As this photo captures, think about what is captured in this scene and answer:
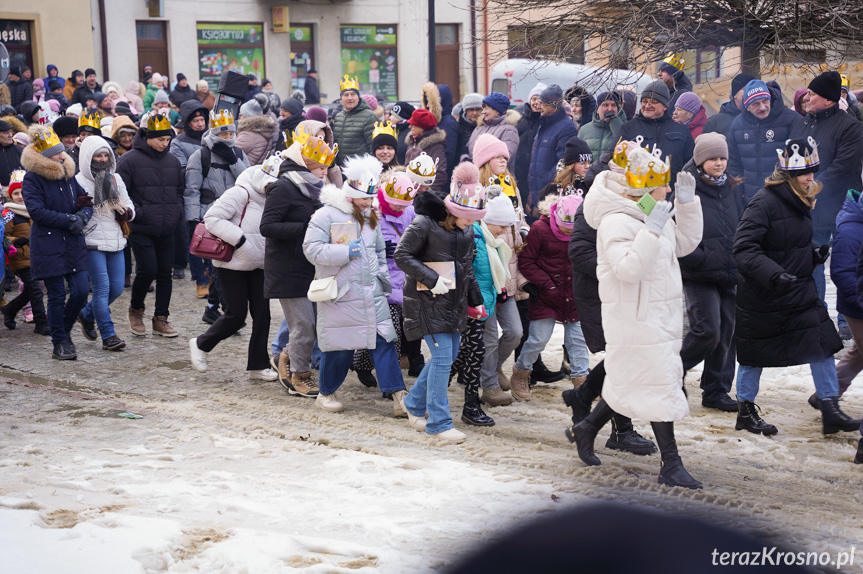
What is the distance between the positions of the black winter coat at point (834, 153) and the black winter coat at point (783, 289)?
3.12m

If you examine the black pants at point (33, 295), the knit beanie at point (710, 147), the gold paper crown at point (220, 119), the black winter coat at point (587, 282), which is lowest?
the black pants at point (33, 295)

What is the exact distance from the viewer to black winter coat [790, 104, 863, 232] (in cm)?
889

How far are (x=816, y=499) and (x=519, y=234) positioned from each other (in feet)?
10.5

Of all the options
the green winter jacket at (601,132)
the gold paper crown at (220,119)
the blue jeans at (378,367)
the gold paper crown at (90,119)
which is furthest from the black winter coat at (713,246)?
the gold paper crown at (90,119)

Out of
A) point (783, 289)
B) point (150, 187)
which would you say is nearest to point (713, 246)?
point (783, 289)

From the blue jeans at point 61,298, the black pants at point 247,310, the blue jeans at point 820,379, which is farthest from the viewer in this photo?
the blue jeans at point 61,298

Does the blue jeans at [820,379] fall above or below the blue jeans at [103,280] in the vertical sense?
below

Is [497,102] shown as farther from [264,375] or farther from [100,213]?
[264,375]

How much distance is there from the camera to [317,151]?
286 inches

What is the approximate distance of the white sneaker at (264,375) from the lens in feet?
26.2

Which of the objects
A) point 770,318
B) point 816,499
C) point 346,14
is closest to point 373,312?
point 770,318

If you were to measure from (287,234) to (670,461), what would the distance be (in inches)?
132

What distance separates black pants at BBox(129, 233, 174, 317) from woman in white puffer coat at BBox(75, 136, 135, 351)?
283mm

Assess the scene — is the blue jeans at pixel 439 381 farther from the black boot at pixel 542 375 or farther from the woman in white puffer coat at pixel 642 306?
the black boot at pixel 542 375
